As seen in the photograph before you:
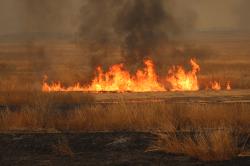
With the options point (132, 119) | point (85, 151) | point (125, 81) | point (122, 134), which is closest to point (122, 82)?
point (125, 81)

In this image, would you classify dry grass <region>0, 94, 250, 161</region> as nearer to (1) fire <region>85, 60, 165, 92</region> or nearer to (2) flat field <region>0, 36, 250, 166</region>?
(2) flat field <region>0, 36, 250, 166</region>

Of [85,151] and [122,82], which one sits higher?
[122,82]

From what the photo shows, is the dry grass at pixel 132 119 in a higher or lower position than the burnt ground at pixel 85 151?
higher

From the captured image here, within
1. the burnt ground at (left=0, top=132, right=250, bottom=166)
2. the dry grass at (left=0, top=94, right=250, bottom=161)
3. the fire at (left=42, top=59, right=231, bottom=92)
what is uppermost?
the fire at (left=42, top=59, right=231, bottom=92)

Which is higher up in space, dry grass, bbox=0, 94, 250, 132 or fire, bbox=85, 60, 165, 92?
fire, bbox=85, 60, 165, 92

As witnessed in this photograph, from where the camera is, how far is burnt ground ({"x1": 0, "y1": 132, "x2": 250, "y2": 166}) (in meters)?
11.7

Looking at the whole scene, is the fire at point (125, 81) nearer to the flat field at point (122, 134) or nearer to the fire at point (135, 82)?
the fire at point (135, 82)

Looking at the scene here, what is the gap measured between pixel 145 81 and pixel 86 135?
13718 mm

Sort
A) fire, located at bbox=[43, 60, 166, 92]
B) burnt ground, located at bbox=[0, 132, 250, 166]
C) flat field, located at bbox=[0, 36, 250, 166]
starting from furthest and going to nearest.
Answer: fire, located at bbox=[43, 60, 166, 92] → flat field, located at bbox=[0, 36, 250, 166] → burnt ground, located at bbox=[0, 132, 250, 166]

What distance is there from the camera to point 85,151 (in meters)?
13.2

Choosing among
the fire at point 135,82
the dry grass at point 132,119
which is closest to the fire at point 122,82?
the fire at point 135,82

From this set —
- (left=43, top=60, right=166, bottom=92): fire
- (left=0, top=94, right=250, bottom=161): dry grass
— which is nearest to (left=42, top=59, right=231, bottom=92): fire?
(left=43, top=60, right=166, bottom=92): fire

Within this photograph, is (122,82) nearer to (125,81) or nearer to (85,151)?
(125,81)

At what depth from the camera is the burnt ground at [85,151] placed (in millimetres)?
11711
